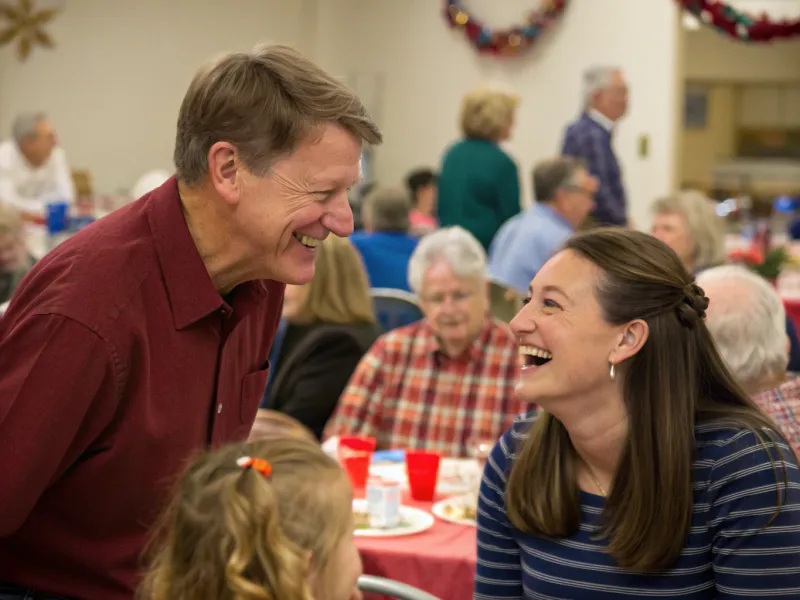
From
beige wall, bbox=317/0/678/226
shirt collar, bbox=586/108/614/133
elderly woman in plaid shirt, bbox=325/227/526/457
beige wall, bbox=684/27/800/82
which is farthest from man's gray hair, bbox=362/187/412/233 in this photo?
beige wall, bbox=684/27/800/82

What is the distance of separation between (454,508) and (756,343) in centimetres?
78

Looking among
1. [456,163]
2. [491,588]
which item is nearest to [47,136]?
[456,163]

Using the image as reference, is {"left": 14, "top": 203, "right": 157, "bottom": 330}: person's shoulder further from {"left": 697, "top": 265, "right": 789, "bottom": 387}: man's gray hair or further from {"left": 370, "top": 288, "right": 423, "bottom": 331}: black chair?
{"left": 370, "top": 288, "right": 423, "bottom": 331}: black chair

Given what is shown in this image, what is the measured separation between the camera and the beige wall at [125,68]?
1043 cm

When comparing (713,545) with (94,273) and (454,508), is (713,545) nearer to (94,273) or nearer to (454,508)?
(454,508)

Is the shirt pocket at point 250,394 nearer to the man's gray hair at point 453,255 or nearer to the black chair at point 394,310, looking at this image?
the man's gray hair at point 453,255

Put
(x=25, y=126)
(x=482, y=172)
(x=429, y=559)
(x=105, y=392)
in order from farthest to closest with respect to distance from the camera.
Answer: (x=25, y=126), (x=482, y=172), (x=429, y=559), (x=105, y=392)

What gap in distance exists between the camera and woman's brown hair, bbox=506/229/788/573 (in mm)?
1889

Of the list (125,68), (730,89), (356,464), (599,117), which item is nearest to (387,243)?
(599,117)

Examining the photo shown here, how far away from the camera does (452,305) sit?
3426 millimetres

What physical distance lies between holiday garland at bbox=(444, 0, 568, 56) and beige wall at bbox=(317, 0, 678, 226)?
0.10 metres

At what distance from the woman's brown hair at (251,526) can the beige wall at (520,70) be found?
6.82m

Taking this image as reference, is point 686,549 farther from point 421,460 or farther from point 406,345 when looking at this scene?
point 406,345

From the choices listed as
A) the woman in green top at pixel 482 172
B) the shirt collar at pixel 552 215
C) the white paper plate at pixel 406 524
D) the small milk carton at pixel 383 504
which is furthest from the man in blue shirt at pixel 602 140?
the small milk carton at pixel 383 504
